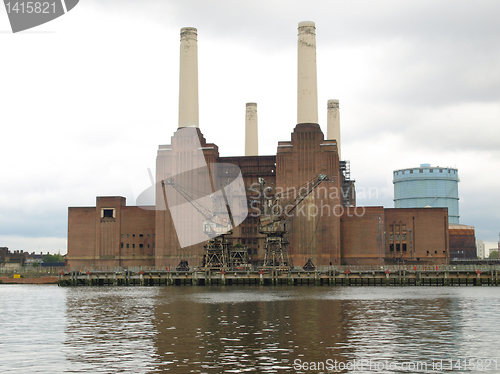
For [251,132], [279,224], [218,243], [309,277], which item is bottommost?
[309,277]

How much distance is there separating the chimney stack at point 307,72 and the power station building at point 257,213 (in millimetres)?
190

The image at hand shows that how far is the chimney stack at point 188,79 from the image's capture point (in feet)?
429

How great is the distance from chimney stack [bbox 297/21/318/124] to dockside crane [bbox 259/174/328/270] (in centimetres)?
1344

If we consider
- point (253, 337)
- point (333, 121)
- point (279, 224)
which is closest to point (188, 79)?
point (279, 224)

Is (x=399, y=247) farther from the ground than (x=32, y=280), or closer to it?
farther from the ground

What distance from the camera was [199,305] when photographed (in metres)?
67.9

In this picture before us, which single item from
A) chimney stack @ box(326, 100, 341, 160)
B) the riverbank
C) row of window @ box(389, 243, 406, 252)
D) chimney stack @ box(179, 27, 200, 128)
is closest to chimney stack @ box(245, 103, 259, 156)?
chimney stack @ box(326, 100, 341, 160)

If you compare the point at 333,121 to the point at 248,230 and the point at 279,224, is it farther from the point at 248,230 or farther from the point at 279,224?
the point at 279,224

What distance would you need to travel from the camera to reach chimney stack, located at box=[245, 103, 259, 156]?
503 ft

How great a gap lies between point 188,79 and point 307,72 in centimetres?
2341

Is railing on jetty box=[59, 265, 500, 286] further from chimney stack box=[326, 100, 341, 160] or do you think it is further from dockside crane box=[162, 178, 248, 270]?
chimney stack box=[326, 100, 341, 160]

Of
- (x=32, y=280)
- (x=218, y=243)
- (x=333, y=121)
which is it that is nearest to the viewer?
(x=218, y=243)

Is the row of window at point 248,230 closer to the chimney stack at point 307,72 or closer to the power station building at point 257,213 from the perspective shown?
the power station building at point 257,213

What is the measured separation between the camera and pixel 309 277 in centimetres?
11056
